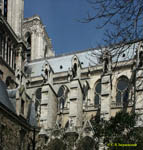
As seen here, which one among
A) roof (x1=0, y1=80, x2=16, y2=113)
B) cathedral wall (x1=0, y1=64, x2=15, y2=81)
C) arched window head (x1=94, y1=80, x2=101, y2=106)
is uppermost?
cathedral wall (x1=0, y1=64, x2=15, y2=81)

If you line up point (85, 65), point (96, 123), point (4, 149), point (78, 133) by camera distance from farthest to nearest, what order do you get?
1. point (85, 65)
2. point (78, 133)
3. point (96, 123)
4. point (4, 149)

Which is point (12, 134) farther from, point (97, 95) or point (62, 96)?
point (97, 95)

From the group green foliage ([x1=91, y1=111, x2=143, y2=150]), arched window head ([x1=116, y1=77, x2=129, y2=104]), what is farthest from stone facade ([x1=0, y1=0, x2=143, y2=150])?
green foliage ([x1=91, y1=111, x2=143, y2=150])

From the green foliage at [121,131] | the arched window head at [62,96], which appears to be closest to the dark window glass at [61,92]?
the arched window head at [62,96]

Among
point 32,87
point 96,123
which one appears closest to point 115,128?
point 96,123

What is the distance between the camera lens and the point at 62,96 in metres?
29.2

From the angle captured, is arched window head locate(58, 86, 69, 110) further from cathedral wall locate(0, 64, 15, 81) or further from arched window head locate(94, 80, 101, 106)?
cathedral wall locate(0, 64, 15, 81)

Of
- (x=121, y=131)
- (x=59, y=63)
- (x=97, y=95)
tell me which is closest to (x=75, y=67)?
(x=97, y=95)

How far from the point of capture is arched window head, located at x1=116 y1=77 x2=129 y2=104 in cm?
2648

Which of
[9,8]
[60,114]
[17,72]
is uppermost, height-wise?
[9,8]

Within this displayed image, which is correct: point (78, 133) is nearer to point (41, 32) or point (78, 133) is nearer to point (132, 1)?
point (132, 1)

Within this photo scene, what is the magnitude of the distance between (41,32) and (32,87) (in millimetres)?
13499

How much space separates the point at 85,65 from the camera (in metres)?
33.1

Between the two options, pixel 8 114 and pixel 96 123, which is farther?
pixel 96 123
